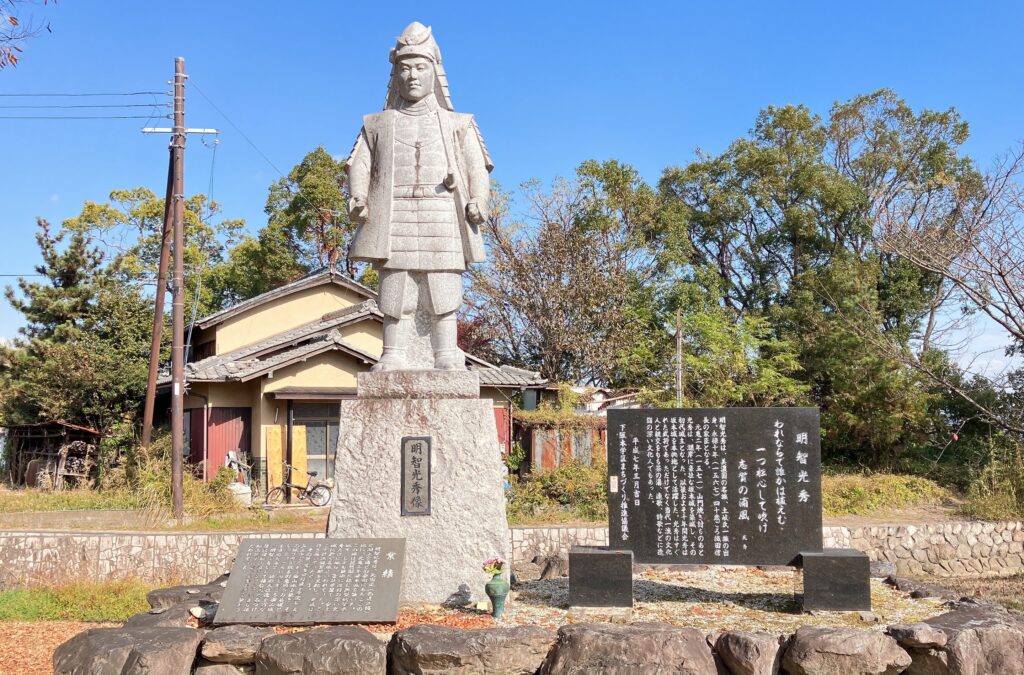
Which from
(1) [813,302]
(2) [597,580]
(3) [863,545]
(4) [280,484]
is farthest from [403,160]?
(1) [813,302]

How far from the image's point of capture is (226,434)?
1680cm

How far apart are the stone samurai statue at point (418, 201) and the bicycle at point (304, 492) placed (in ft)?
29.7

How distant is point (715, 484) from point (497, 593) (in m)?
1.94

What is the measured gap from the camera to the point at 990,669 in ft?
16.1

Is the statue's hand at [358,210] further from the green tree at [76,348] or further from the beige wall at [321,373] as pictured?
the green tree at [76,348]

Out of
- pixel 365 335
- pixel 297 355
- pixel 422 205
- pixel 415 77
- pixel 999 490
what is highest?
pixel 415 77

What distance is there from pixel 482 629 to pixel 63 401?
1616 centimetres

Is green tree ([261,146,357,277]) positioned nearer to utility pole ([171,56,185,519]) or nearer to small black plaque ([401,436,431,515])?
utility pole ([171,56,185,519])

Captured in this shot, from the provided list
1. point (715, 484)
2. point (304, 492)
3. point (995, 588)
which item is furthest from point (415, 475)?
point (304, 492)

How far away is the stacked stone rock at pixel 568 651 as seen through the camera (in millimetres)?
4863

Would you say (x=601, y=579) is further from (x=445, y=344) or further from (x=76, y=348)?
(x=76, y=348)

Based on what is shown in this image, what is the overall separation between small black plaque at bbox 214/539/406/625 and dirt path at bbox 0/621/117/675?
1.61 meters

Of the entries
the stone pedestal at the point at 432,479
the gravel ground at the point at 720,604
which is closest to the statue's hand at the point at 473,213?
the stone pedestal at the point at 432,479

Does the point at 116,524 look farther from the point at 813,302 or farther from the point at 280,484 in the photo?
the point at 813,302
